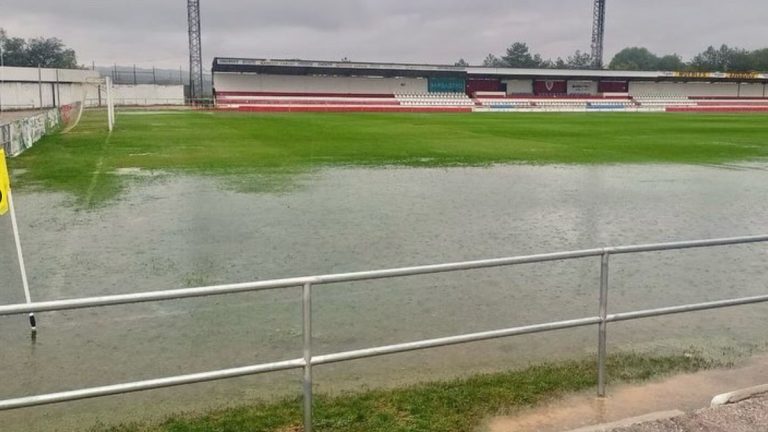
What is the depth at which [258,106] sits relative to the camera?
67.1 metres

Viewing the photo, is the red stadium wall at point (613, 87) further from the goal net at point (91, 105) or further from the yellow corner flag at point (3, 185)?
the yellow corner flag at point (3, 185)

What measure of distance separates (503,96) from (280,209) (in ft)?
237

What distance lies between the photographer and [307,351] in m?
4.24

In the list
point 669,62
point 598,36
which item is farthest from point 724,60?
point 598,36

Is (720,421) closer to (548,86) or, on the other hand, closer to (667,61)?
(548,86)

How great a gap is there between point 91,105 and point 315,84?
23612mm

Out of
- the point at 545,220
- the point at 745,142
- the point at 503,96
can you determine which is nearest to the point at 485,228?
the point at 545,220

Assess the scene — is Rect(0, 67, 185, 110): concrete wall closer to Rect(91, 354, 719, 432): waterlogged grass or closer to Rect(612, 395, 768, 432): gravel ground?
Rect(91, 354, 719, 432): waterlogged grass

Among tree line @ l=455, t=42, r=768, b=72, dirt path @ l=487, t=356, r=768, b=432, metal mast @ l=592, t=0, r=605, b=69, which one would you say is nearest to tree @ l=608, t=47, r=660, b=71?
tree line @ l=455, t=42, r=768, b=72

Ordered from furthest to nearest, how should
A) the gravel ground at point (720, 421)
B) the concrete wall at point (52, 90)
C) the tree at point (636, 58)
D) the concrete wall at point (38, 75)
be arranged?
1. the tree at point (636, 58)
2. the concrete wall at point (38, 75)
3. the concrete wall at point (52, 90)
4. the gravel ground at point (720, 421)

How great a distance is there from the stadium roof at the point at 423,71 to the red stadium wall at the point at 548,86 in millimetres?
1403

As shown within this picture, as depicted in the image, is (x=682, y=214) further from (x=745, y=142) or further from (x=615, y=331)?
(x=745, y=142)

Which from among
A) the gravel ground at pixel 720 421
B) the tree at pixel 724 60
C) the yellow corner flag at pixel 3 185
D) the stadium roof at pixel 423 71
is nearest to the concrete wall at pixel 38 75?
the stadium roof at pixel 423 71

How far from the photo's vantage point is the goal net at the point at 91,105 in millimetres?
35469
